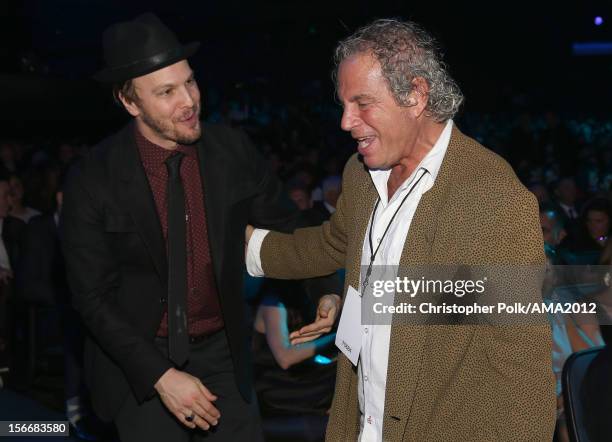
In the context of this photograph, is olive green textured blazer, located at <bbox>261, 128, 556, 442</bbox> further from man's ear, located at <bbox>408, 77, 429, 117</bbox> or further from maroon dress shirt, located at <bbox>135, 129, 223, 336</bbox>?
maroon dress shirt, located at <bbox>135, 129, 223, 336</bbox>

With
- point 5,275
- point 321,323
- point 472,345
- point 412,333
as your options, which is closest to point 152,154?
point 321,323

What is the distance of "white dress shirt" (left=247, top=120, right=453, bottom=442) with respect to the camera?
2.24 metres

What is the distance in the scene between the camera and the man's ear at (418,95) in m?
2.23

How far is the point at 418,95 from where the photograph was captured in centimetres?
223

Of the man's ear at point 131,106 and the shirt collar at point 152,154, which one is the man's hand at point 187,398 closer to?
the shirt collar at point 152,154

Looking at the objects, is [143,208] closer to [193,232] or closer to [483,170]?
[193,232]

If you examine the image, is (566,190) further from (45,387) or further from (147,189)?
(147,189)

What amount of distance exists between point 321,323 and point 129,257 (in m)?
0.66

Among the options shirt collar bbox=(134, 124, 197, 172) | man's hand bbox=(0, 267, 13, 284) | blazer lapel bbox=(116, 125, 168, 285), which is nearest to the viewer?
blazer lapel bbox=(116, 125, 168, 285)

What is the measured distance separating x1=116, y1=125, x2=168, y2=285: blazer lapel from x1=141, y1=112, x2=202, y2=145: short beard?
13cm

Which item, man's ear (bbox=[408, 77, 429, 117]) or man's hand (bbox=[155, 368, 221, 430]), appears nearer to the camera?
man's ear (bbox=[408, 77, 429, 117])

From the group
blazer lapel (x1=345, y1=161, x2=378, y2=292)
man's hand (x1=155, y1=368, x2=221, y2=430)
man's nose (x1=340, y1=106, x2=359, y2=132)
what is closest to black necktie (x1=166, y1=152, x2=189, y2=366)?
man's hand (x1=155, y1=368, x2=221, y2=430)

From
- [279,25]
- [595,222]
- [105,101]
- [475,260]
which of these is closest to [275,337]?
[475,260]

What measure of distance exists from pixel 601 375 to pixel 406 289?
0.71m
